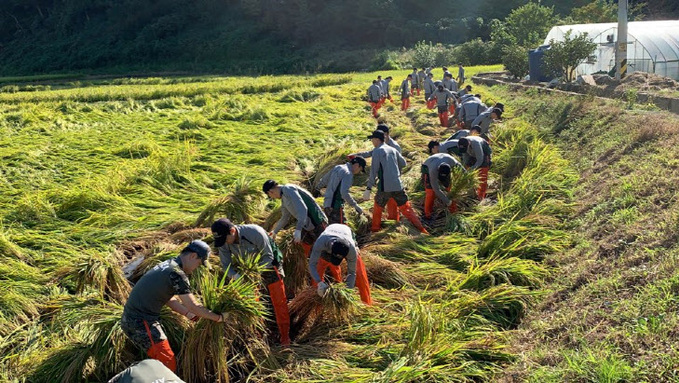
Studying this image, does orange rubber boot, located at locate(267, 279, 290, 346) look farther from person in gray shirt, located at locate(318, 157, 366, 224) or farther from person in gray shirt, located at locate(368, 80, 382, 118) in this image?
person in gray shirt, located at locate(368, 80, 382, 118)

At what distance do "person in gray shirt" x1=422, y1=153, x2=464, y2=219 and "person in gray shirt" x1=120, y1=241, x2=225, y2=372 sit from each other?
4.02 meters

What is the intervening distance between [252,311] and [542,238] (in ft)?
12.0

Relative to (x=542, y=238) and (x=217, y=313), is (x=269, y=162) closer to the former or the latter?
(x=542, y=238)

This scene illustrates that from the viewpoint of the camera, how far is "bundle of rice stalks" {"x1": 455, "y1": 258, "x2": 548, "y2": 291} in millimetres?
5375

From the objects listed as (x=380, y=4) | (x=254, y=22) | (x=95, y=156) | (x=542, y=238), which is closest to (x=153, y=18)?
(x=254, y=22)

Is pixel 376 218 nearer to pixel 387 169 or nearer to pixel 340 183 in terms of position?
pixel 387 169

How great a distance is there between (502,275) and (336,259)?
1.78 meters

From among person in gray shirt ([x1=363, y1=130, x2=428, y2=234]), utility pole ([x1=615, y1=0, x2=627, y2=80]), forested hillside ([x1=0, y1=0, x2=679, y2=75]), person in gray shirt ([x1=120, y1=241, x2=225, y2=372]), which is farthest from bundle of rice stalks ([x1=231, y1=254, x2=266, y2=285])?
forested hillside ([x1=0, y1=0, x2=679, y2=75])

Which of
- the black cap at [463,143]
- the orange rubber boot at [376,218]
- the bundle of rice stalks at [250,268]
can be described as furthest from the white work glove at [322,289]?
the black cap at [463,143]

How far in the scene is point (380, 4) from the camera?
54.9m

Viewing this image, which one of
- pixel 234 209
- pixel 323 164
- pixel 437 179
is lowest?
pixel 323 164

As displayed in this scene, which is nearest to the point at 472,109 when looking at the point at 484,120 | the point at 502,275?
the point at 484,120

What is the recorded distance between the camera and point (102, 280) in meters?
5.40

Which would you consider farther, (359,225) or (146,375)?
(359,225)
